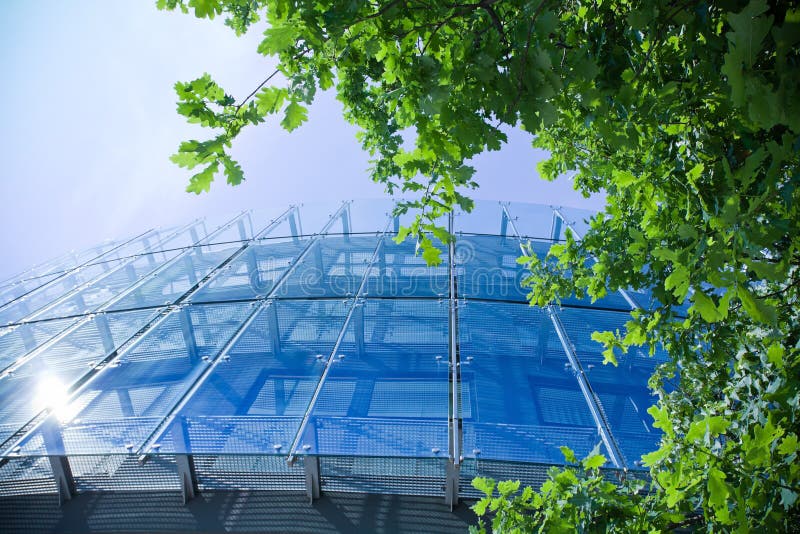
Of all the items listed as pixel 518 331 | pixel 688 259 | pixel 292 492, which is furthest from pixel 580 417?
pixel 688 259

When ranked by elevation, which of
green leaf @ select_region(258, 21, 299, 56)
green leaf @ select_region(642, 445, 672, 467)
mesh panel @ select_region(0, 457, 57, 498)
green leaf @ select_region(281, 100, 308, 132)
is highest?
green leaf @ select_region(258, 21, 299, 56)

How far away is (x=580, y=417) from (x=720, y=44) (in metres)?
3.34

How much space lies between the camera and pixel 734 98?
41.9 inches

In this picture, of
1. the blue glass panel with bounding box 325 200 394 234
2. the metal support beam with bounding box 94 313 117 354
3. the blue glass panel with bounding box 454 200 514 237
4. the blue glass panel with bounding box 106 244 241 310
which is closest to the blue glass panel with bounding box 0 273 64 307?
the blue glass panel with bounding box 106 244 241 310

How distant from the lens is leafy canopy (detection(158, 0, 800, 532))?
1357mm

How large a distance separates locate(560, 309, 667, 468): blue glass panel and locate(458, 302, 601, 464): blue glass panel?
21cm

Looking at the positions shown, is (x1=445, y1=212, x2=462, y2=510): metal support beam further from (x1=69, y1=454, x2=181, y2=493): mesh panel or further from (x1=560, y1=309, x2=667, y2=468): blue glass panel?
(x1=69, y1=454, x2=181, y2=493): mesh panel

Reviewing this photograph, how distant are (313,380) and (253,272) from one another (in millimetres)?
3341

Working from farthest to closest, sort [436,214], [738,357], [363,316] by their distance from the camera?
[363,316] < [738,357] < [436,214]

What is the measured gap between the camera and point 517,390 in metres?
4.48

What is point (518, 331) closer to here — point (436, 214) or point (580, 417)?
point (580, 417)

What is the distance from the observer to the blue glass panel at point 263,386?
13.1ft

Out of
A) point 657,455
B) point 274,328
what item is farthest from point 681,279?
point 274,328

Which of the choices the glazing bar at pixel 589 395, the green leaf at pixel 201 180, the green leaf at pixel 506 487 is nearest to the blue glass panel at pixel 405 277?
the glazing bar at pixel 589 395
